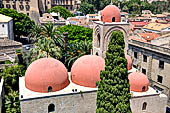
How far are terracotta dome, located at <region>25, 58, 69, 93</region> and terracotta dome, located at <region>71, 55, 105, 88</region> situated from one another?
66.3 inches

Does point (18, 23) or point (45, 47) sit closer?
point (45, 47)

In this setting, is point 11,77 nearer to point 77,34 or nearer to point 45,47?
point 45,47

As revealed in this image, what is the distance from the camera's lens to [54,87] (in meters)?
20.8

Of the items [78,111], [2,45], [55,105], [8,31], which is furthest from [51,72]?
[8,31]

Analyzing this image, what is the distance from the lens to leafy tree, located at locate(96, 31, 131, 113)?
18.1 m

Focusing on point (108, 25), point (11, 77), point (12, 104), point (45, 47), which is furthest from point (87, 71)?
point (11, 77)

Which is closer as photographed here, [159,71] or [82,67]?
[82,67]

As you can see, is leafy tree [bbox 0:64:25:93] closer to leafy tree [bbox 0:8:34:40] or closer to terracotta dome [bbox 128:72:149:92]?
terracotta dome [bbox 128:72:149:92]

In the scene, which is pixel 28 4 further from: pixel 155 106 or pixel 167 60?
pixel 155 106

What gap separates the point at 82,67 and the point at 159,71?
15.0 meters

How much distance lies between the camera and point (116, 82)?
59.9ft

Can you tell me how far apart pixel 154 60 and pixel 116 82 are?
54.4 ft

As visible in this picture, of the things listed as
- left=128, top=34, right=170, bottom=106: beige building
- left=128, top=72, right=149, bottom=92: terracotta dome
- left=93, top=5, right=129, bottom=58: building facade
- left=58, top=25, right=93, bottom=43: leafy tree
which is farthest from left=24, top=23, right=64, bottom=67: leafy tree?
left=58, top=25, right=93, bottom=43: leafy tree

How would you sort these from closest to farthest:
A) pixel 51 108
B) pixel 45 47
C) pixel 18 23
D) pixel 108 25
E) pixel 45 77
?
pixel 45 77 < pixel 51 108 < pixel 108 25 < pixel 45 47 < pixel 18 23
